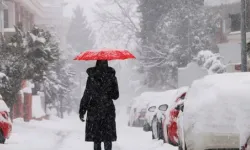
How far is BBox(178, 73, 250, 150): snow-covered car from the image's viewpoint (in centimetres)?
801

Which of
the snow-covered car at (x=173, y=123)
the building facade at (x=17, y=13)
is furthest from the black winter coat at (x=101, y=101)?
the building facade at (x=17, y=13)

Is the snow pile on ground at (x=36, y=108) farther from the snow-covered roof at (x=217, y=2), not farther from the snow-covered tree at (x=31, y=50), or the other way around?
the snow-covered roof at (x=217, y=2)

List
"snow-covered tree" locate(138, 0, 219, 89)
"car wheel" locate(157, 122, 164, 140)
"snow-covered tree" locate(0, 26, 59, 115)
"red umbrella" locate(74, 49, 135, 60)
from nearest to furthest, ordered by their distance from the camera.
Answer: "red umbrella" locate(74, 49, 135, 60), "car wheel" locate(157, 122, 164, 140), "snow-covered tree" locate(0, 26, 59, 115), "snow-covered tree" locate(138, 0, 219, 89)

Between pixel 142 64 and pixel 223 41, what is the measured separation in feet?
43.6

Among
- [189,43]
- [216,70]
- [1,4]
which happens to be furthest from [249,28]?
[1,4]

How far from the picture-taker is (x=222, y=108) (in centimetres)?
822

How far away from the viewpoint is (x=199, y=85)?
9.55 meters

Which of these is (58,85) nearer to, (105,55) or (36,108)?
(36,108)

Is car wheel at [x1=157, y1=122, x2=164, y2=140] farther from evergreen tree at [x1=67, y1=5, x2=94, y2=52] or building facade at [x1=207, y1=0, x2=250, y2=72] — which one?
evergreen tree at [x1=67, y1=5, x2=94, y2=52]

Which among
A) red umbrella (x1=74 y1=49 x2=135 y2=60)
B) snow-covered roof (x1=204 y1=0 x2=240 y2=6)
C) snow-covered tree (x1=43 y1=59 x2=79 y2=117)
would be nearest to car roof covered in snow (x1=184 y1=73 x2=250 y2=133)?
red umbrella (x1=74 y1=49 x2=135 y2=60)

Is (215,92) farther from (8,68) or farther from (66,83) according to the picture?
(66,83)

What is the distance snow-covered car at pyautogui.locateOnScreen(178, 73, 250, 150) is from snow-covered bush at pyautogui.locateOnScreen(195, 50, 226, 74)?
28.3 metres

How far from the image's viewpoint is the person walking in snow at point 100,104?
10.1m

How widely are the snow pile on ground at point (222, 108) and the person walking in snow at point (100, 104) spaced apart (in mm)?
1631
